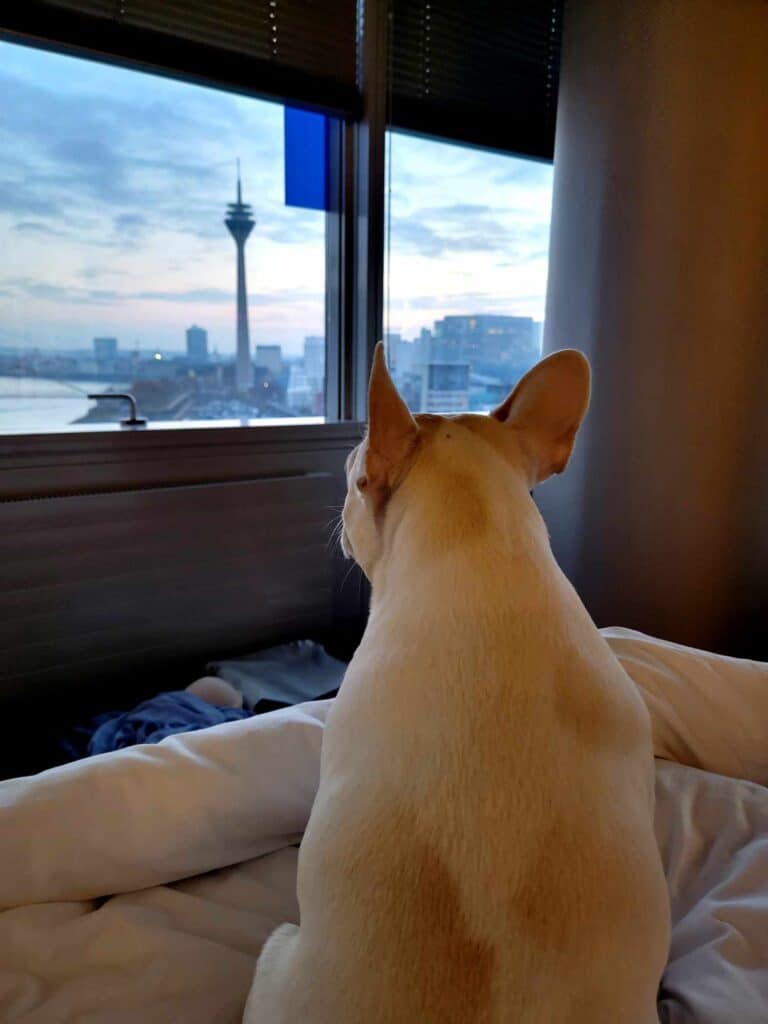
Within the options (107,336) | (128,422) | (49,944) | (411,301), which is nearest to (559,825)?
(49,944)

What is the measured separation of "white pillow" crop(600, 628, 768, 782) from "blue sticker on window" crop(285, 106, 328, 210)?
188cm

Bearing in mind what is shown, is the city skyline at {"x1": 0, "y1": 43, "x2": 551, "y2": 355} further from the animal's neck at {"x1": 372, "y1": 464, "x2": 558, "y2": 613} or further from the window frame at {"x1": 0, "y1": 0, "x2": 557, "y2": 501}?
the animal's neck at {"x1": 372, "y1": 464, "x2": 558, "y2": 613}

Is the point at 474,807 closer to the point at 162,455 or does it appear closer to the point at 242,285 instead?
the point at 162,455

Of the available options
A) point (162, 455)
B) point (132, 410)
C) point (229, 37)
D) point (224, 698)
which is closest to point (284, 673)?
point (224, 698)

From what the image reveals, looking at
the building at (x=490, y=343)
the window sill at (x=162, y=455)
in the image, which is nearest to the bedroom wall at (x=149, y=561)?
the window sill at (x=162, y=455)

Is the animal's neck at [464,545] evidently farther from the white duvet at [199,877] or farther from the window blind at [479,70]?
the window blind at [479,70]

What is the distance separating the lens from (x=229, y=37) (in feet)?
6.72

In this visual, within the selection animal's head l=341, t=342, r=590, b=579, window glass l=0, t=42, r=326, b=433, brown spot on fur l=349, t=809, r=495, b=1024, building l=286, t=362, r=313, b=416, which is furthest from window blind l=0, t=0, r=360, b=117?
brown spot on fur l=349, t=809, r=495, b=1024

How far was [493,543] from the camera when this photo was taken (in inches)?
31.0

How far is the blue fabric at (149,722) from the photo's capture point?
160cm

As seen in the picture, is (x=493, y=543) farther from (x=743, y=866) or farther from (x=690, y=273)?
(x=690, y=273)

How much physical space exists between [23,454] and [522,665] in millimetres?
1521

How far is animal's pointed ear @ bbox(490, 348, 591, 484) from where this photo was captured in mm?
941

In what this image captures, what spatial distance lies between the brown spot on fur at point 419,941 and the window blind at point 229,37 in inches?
81.1
